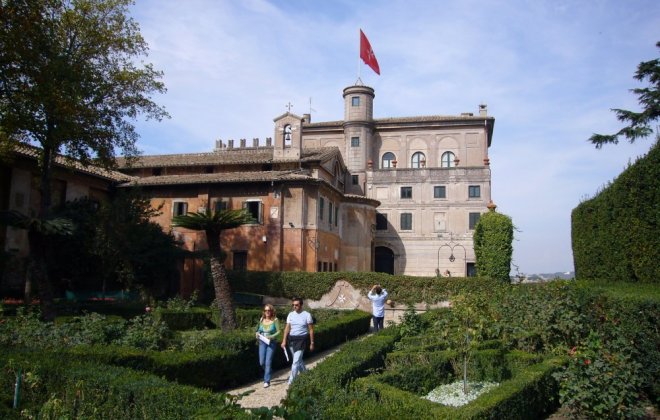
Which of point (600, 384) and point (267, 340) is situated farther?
point (267, 340)

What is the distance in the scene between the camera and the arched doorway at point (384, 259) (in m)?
40.6

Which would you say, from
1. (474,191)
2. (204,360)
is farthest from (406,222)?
(204,360)

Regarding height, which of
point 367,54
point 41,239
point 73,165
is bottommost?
point 41,239

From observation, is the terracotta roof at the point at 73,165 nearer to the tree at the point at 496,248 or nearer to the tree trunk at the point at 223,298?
the tree trunk at the point at 223,298

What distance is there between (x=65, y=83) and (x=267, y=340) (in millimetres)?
12284

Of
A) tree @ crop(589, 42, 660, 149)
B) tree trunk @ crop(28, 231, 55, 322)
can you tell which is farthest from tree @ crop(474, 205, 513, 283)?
tree trunk @ crop(28, 231, 55, 322)

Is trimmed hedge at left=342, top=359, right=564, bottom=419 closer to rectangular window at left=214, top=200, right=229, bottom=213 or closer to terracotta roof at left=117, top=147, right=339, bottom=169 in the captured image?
rectangular window at left=214, top=200, right=229, bottom=213

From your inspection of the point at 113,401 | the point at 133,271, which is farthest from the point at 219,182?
the point at 113,401

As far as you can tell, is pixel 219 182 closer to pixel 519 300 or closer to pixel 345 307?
pixel 345 307

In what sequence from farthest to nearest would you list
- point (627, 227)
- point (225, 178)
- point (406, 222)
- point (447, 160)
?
1. point (447, 160)
2. point (406, 222)
3. point (225, 178)
4. point (627, 227)

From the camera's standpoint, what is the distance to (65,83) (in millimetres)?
17422

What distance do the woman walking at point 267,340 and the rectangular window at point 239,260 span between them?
18.7 metres

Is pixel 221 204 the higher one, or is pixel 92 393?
pixel 221 204

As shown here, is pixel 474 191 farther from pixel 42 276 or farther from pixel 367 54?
pixel 42 276
